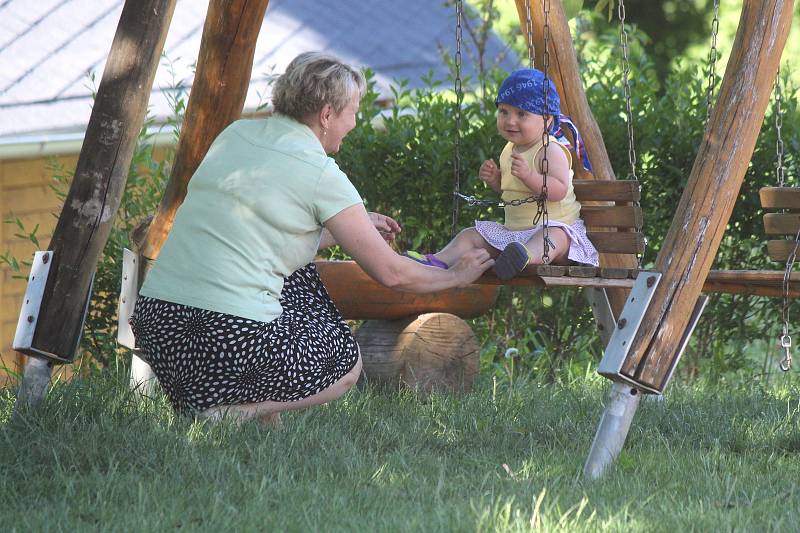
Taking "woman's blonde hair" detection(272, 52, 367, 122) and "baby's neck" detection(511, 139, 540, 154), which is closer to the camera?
"woman's blonde hair" detection(272, 52, 367, 122)

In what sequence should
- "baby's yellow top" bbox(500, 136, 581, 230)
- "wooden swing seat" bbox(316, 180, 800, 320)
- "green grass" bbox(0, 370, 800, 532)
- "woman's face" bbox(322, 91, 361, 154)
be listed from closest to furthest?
"green grass" bbox(0, 370, 800, 532)
"woman's face" bbox(322, 91, 361, 154)
"wooden swing seat" bbox(316, 180, 800, 320)
"baby's yellow top" bbox(500, 136, 581, 230)

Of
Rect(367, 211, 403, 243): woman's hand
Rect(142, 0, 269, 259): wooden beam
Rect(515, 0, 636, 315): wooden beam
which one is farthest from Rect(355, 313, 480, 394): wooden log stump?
Rect(142, 0, 269, 259): wooden beam

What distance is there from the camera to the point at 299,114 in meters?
4.11

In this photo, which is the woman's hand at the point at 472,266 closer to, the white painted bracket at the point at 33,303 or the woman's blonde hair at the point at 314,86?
the woman's blonde hair at the point at 314,86

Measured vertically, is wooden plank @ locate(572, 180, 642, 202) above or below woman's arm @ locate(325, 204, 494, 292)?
above

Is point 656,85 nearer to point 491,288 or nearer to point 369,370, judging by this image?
point 491,288

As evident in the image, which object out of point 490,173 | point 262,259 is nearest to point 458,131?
point 490,173

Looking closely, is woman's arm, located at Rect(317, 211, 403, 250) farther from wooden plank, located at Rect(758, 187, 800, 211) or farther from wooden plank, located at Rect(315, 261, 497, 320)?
wooden plank, located at Rect(758, 187, 800, 211)

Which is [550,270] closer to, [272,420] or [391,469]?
[391,469]

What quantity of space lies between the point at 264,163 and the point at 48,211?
14.6 ft

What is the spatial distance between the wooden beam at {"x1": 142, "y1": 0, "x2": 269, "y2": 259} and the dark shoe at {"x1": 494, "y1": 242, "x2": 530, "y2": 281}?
4.20ft

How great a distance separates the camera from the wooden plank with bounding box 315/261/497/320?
5207mm

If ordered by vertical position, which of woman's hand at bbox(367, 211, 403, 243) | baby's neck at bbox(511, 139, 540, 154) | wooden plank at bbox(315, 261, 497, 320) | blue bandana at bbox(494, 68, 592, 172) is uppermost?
blue bandana at bbox(494, 68, 592, 172)

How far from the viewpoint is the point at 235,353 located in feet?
13.0
